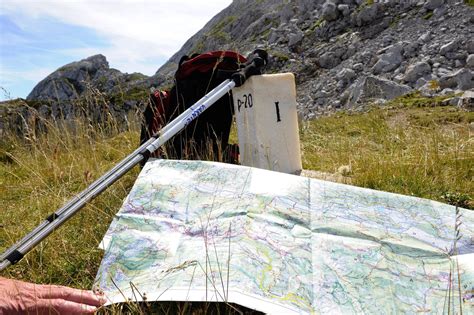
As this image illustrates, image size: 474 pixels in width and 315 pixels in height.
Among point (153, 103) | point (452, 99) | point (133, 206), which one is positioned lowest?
point (133, 206)

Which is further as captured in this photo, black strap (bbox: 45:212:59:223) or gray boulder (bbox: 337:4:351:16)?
gray boulder (bbox: 337:4:351:16)

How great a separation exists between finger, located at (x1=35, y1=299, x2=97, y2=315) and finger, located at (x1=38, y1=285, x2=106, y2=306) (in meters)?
0.03

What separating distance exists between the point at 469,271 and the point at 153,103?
2941 millimetres

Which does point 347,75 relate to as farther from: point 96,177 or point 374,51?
point 96,177

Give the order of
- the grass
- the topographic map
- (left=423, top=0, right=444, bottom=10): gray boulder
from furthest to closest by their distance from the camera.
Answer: (left=423, top=0, right=444, bottom=10): gray boulder → the grass → the topographic map

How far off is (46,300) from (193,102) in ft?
8.09

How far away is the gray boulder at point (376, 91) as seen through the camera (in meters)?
11.9

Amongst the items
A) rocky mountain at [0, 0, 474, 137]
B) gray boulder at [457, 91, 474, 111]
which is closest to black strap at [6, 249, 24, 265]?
rocky mountain at [0, 0, 474, 137]

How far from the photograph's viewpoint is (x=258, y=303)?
146 cm

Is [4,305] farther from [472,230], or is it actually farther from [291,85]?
[291,85]

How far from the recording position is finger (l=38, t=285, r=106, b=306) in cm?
157

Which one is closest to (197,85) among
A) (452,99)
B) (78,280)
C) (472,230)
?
(78,280)

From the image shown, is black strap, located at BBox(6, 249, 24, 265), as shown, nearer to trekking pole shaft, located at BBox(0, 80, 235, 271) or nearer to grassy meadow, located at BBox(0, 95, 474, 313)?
trekking pole shaft, located at BBox(0, 80, 235, 271)

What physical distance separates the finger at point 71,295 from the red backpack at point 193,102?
79.8 inches
